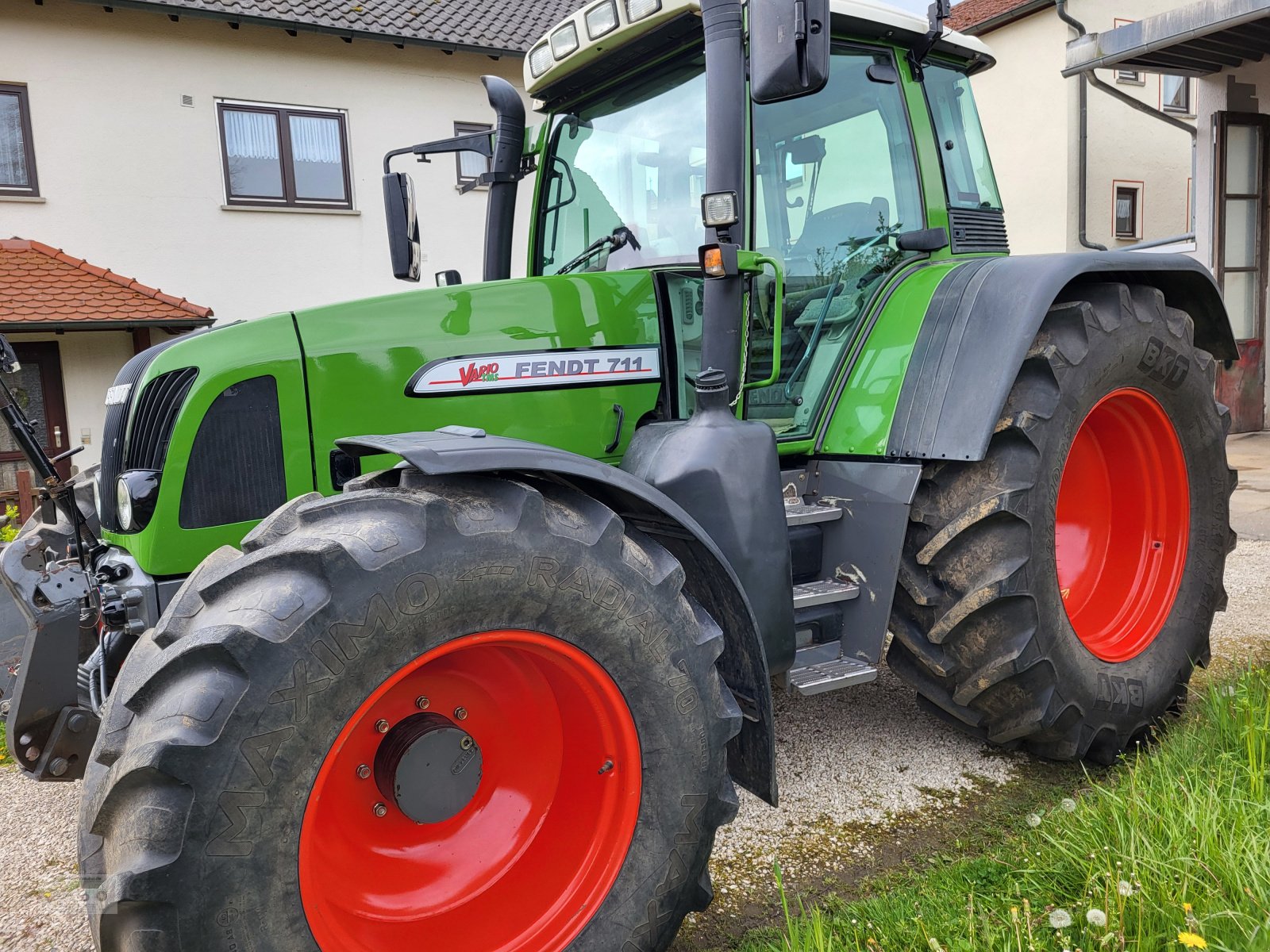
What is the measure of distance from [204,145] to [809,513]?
9587 mm

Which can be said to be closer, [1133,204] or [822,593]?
[822,593]

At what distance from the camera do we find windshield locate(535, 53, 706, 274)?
2926 mm

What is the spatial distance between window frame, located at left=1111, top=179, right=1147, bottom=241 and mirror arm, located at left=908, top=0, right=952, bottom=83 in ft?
42.5

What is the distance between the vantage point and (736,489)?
2408mm

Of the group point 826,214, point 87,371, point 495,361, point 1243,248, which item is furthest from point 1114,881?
point 87,371

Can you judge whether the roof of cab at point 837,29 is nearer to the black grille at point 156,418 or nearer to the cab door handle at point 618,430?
the cab door handle at point 618,430

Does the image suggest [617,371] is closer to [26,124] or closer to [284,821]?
[284,821]

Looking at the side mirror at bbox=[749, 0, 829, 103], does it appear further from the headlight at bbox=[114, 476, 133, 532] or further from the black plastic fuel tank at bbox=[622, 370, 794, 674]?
the headlight at bbox=[114, 476, 133, 532]

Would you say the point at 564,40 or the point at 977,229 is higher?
the point at 564,40

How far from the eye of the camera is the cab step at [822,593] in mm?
2709

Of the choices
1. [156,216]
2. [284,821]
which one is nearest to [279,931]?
[284,821]

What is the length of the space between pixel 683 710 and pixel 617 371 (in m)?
1.18

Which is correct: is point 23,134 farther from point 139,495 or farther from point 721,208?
point 721,208

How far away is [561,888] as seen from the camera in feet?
6.55
